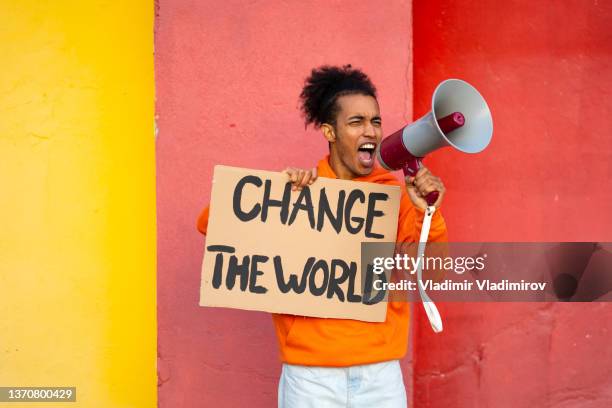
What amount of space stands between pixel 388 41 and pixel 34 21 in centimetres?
174

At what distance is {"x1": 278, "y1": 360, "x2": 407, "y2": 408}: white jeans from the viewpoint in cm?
221

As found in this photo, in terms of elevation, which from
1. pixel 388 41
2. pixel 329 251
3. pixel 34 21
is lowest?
pixel 329 251

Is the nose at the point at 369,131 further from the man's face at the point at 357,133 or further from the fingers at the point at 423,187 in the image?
the fingers at the point at 423,187

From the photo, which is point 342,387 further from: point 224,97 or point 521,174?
point 521,174

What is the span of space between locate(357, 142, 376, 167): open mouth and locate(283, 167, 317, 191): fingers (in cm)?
18

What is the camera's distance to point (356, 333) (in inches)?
89.6

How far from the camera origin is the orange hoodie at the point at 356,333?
221 cm

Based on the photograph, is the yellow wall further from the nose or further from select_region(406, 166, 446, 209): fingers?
→ select_region(406, 166, 446, 209): fingers

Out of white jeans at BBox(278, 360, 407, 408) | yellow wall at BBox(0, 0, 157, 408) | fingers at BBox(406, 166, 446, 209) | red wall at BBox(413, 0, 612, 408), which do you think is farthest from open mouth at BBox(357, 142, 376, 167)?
yellow wall at BBox(0, 0, 157, 408)

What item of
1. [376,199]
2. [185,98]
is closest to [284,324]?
[376,199]

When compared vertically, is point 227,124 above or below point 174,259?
above

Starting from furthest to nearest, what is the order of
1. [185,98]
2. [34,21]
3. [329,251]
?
[34,21], [185,98], [329,251]

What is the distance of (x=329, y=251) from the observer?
2348 millimetres

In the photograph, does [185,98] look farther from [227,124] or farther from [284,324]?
[284,324]
